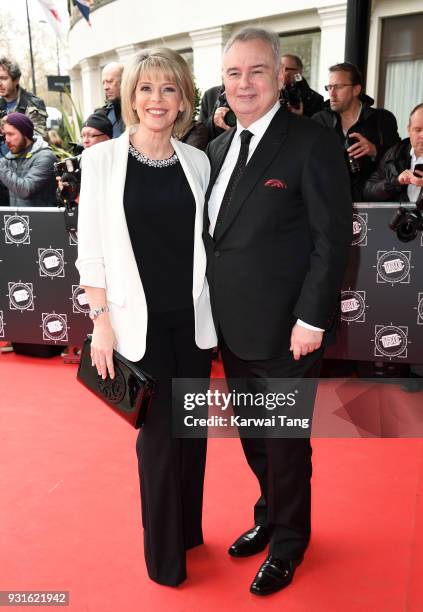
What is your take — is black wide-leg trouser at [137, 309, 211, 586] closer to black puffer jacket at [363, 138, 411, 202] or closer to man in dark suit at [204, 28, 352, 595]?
man in dark suit at [204, 28, 352, 595]

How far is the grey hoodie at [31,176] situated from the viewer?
4344mm

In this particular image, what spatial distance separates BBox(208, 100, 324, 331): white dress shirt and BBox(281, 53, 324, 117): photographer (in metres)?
2.38

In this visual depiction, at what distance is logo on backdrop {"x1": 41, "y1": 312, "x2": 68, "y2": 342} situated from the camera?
4.35 m

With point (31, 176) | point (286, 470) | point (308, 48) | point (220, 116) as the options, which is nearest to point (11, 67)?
point (31, 176)

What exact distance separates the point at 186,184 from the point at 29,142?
3001 mm

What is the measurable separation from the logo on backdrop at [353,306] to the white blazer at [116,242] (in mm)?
2000

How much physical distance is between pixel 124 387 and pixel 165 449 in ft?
0.87

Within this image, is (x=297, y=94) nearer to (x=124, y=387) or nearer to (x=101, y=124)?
(x=101, y=124)

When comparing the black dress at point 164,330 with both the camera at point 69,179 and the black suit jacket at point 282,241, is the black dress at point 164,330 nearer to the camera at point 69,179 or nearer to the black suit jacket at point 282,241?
the black suit jacket at point 282,241

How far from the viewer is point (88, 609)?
6.44ft

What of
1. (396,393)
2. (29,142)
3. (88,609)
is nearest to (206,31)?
(29,142)

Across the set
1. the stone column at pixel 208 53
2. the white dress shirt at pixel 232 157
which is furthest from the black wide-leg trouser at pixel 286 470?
the stone column at pixel 208 53

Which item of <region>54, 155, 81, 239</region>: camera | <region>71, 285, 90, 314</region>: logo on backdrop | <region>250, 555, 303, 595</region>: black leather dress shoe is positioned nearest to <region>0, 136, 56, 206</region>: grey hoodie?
<region>54, 155, 81, 239</region>: camera

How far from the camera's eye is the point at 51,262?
167 inches
